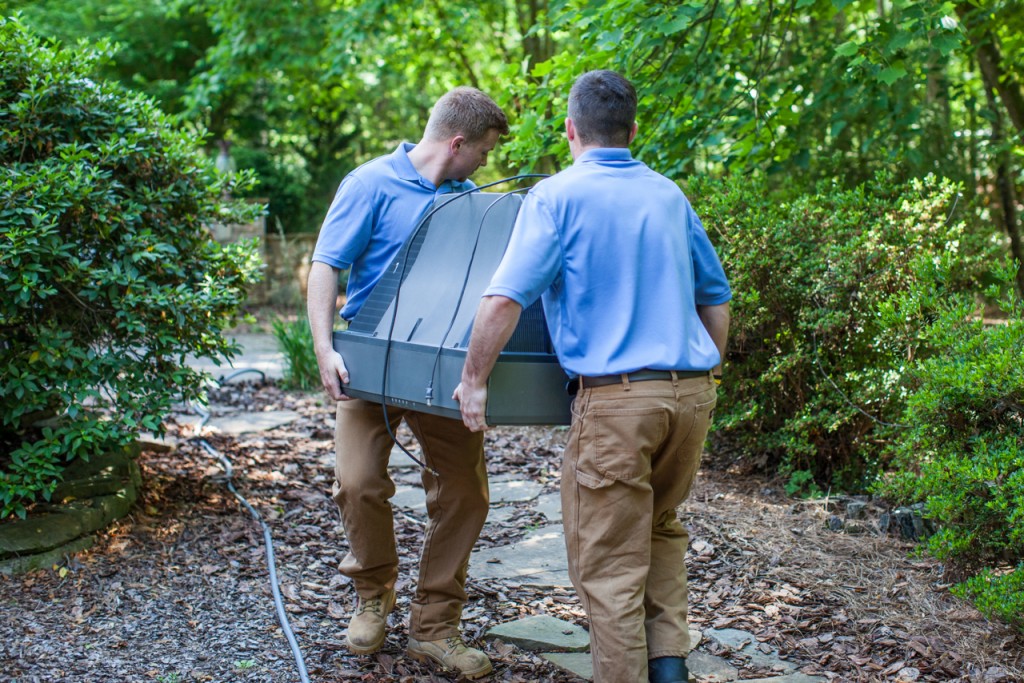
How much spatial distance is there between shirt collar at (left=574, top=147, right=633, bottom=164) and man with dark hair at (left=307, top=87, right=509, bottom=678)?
0.54m

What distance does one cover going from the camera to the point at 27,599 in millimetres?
3490

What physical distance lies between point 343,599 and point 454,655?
0.88 metres

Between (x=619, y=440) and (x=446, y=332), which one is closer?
(x=619, y=440)

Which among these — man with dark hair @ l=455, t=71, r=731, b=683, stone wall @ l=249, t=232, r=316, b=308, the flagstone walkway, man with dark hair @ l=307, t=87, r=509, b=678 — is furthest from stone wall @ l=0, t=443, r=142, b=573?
stone wall @ l=249, t=232, r=316, b=308

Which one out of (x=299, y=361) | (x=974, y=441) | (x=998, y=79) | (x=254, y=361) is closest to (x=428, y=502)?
(x=974, y=441)

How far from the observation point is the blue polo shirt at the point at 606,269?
233 cm

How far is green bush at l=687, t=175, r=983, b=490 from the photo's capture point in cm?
432

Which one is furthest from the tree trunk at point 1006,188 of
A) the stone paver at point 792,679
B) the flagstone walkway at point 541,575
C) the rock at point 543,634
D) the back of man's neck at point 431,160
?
the back of man's neck at point 431,160

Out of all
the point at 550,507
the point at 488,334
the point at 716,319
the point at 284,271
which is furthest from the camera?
the point at 284,271

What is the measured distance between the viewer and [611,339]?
7.73 ft

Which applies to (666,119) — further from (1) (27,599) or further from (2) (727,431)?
(1) (27,599)

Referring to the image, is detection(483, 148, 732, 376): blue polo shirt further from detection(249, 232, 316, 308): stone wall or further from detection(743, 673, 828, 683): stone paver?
detection(249, 232, 316, 308): stone wall

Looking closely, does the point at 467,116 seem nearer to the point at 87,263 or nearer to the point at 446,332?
the point at 446,332

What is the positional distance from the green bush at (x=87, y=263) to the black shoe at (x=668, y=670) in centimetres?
251
